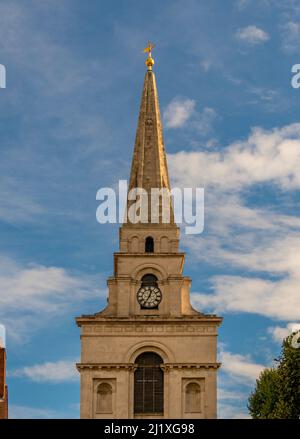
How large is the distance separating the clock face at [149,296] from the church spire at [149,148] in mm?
6443

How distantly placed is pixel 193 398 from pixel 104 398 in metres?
6.74

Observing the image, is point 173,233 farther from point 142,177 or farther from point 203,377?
point 203,377

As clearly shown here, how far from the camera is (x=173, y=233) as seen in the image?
73062 mm

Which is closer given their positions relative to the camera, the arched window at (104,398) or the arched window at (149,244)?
the arched window at (104,398)

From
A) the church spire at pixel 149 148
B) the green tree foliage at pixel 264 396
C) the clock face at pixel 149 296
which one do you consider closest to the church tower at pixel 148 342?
the clock face at pixel 149 296

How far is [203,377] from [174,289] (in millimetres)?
7559

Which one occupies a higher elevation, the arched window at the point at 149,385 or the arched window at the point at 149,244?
the arched window at the point at 149,244

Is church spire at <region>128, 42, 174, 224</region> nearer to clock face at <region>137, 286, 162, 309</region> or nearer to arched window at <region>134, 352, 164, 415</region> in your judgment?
clock face at <region>137, 286, 162, 309</region>

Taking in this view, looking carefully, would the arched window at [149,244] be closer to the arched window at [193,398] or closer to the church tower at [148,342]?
the church tower at [148,342]

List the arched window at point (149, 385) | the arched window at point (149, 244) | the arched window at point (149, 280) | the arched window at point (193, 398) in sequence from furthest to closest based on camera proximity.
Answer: the arched window at point (149, 244), the arched window at point (149, 280), the arched window at point (193, 398), the arched window at point (149, 385)


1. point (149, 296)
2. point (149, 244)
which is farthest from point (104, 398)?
point (149, 244)

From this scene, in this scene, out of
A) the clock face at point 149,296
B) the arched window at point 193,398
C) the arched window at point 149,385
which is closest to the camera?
the arched window at point 149,385

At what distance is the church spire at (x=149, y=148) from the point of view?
247ft
